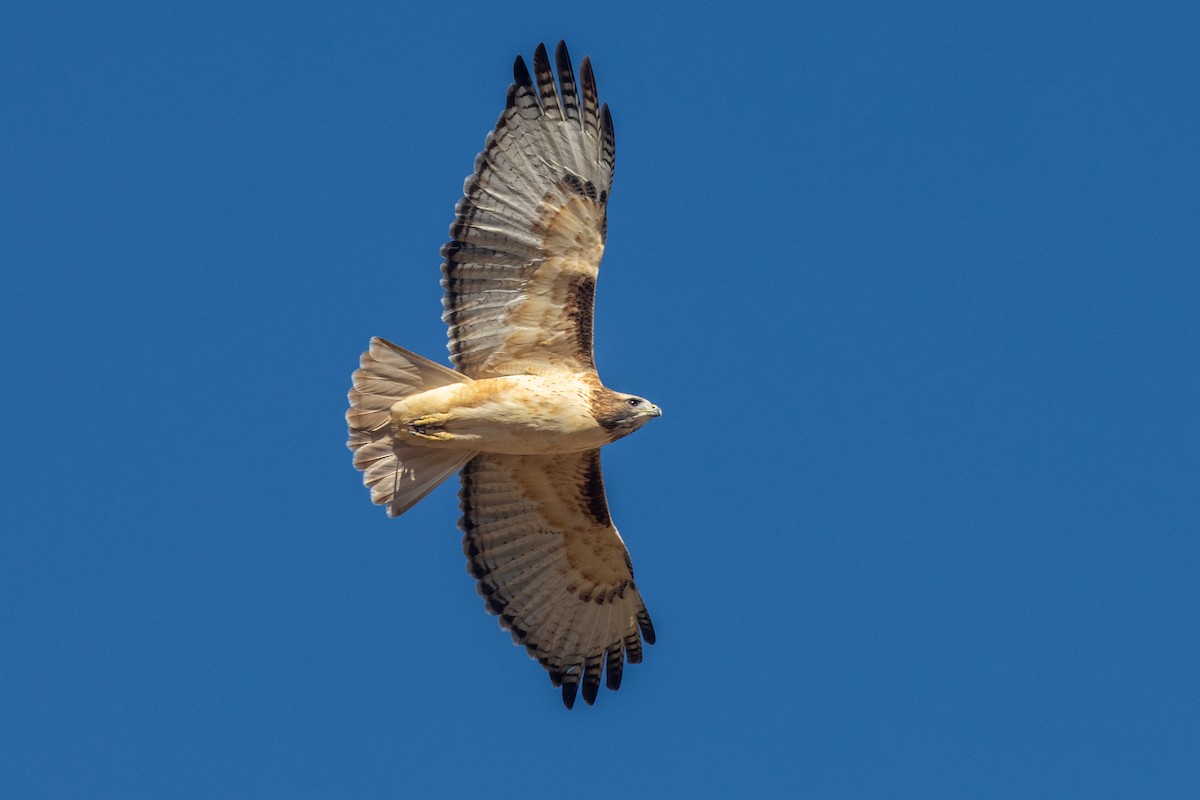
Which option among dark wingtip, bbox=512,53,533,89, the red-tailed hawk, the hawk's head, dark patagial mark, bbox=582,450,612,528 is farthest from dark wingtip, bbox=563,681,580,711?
dark wingtip, bbox=512,53,533,89

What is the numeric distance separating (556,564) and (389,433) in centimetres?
193

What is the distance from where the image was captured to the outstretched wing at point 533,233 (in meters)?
12.8

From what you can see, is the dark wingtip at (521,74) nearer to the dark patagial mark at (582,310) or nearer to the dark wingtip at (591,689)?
the dark patagial mark at (582,310)

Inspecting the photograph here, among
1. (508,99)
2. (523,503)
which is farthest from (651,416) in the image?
(508,99)

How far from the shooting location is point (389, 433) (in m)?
13.0

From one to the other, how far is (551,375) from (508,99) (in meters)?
2.06

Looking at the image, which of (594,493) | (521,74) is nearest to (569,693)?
(594,493)

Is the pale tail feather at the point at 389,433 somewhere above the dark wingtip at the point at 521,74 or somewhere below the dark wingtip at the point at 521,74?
below

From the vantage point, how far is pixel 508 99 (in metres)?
13.0

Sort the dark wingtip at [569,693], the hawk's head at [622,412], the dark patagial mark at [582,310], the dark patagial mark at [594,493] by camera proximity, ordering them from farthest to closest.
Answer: the dark wingtip at [569,693]
the dark patagial mark at [594,493]
the dark patagial mark at [582,310]
the hawk's head at [622,412]

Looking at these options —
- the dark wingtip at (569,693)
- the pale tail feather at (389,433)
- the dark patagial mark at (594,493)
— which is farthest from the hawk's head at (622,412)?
the dark wingtip at (569,693)

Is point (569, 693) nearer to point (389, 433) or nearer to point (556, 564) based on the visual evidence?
point (556, 564)

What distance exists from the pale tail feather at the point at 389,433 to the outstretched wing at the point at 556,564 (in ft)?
1.94

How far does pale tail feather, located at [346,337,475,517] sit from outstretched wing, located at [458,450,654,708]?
591 millimetres
